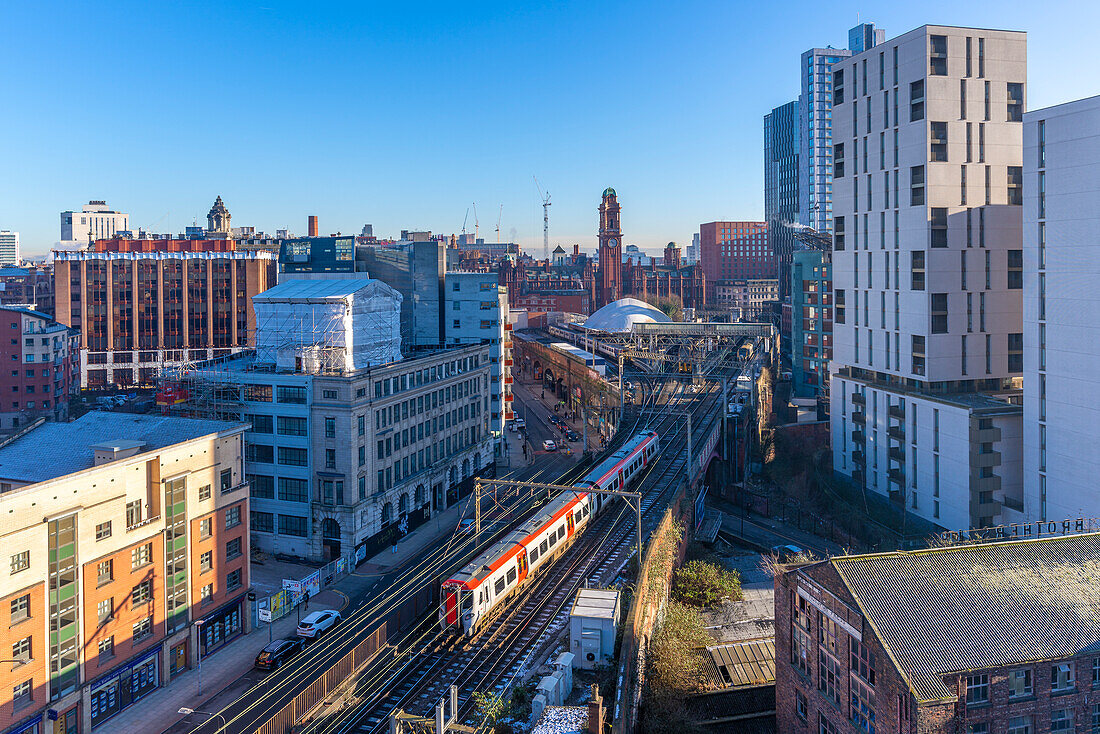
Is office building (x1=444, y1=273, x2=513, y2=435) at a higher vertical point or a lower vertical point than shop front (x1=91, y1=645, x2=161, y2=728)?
higher

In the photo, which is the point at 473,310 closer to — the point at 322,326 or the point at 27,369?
the point at 322,326

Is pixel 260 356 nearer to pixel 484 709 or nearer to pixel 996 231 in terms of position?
pixel 484 709

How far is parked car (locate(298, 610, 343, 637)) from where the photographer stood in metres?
38.3

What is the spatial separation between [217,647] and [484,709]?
16922 mm

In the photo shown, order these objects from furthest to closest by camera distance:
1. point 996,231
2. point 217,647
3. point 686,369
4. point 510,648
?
point 686,369, point 996,231, point 217,647, point 510,648

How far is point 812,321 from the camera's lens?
332ft

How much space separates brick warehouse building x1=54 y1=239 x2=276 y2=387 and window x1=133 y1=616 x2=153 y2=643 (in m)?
71.6

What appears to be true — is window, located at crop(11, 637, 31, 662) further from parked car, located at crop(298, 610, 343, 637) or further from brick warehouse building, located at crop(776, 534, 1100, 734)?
brick warehouse building, located at crop(776, 534, 1100, 734)

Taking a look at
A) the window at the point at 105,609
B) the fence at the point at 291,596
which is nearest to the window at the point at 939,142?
the fence at the point at 291,596

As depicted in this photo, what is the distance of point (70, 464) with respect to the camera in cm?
3697

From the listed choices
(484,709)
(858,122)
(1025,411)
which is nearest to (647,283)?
(858,122)

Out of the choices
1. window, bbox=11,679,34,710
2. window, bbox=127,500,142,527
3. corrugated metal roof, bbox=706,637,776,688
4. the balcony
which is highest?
window, bbox=127,500,142,527

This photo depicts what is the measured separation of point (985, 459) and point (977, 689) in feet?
104

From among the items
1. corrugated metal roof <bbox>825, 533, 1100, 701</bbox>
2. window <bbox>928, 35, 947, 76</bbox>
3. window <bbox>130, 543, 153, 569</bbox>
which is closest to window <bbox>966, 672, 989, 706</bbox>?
corrugated metal roof <bbox>825, 533, 1100, 701</bbox>
